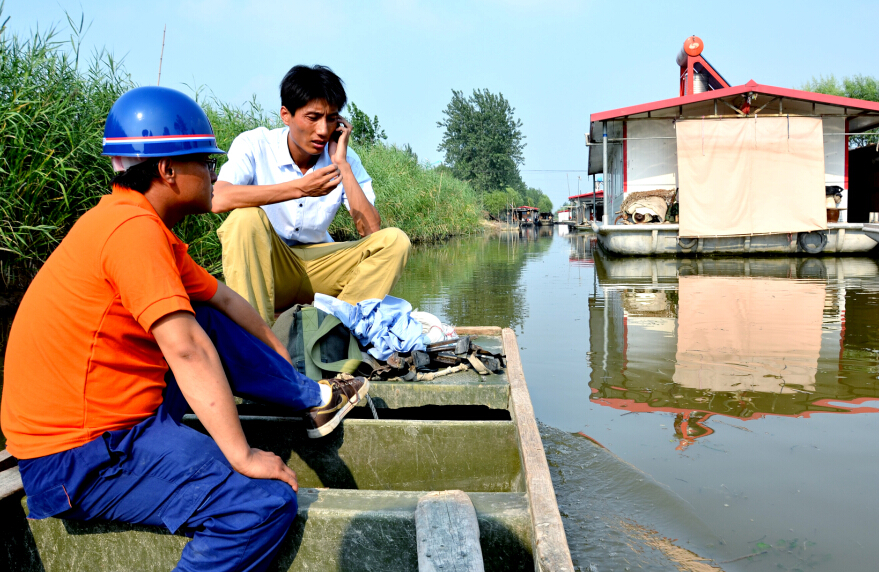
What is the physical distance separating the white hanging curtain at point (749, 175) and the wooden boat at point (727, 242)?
0.84 feet

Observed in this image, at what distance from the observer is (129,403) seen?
1.55m

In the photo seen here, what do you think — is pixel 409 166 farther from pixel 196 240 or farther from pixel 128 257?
pixel 128 257

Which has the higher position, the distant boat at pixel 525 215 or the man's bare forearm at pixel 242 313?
the distant boat at pixel 525 215

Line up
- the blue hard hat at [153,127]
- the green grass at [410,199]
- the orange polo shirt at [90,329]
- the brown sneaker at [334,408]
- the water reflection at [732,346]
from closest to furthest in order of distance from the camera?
the orange polo shirt at [90,329], the blue hard hat at [153,127], the brown sneaker at [334,408], the water reflection at [732,346], the green grass at [410,199]

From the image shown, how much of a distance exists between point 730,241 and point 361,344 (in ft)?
36.6

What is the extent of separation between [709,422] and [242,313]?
2.42 m

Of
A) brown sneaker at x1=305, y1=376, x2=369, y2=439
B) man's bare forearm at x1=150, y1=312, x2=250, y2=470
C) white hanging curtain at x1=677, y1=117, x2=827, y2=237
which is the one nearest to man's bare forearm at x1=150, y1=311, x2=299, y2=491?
man's bare forearm at x1=150, y1=312, x2=250, y2=470

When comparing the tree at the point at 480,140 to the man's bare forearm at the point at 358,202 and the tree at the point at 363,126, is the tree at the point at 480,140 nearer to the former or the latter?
the tree at the point at 363,126

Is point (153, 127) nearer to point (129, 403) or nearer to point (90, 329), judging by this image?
point (90, 329)

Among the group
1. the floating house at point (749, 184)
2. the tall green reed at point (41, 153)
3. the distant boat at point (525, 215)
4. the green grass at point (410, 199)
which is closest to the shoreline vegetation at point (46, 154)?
the tall green reed at point (41, 153)

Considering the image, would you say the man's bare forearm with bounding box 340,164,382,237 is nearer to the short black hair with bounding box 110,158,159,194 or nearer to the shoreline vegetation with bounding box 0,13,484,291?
the short black hair with bounding box 110,158,159,194

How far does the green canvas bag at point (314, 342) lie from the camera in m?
2.98

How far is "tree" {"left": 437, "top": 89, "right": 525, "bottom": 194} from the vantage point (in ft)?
167

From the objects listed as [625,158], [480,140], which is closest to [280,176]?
[625,158]
